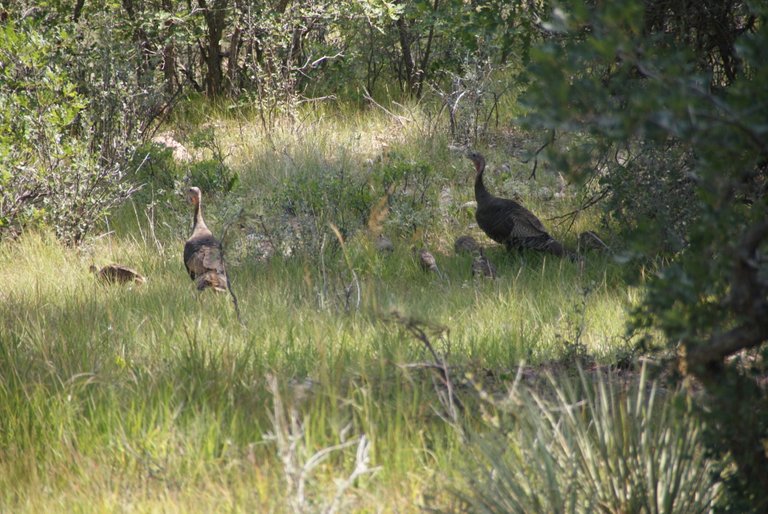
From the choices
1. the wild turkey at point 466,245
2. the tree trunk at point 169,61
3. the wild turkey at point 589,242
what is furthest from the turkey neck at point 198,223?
the tree trunk at point 169,61

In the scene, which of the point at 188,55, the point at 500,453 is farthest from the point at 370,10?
the point at 500,453

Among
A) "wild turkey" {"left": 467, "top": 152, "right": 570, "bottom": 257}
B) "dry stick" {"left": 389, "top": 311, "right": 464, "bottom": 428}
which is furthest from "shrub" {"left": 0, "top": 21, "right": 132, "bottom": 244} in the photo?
"dry stick" {"left": 389, "top": 311, "right": 464, "bottom": 428}

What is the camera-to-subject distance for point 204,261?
594 centimetres

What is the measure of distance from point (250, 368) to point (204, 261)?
7.66 feet

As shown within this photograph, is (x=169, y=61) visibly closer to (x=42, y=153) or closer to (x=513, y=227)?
(x=42, y=153)

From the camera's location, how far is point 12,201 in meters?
7.16

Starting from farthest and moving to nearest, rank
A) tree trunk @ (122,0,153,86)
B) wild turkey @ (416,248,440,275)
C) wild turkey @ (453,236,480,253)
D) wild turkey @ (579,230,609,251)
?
1. tree trunk @ (122,0,153,86)
2. wild turkey @ (453,236,480,253)
3. wild turkey @ (579,230,609,251)
4. wild turkey @ (416,248,440,275)

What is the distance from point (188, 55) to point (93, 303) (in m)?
8.09

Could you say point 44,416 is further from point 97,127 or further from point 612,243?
point 97,127

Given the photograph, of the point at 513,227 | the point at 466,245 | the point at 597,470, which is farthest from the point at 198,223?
the point at 597,470

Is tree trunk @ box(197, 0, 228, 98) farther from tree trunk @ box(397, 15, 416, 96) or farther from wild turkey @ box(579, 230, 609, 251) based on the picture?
wild turkey @ box(579, 230, 609, 251)

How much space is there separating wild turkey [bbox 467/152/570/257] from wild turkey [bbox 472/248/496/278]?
1.56 ft

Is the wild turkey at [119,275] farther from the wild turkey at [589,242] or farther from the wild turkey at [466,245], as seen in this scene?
the wild turkey at [589,242]

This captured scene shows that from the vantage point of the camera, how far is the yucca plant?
2498mm
